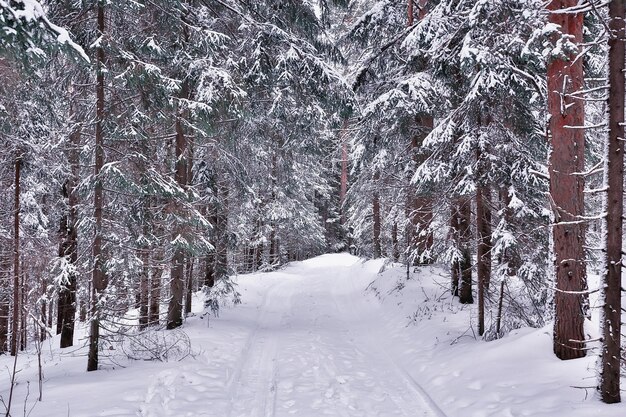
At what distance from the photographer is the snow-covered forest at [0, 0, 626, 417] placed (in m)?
5.82

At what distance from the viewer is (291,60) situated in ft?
34.2

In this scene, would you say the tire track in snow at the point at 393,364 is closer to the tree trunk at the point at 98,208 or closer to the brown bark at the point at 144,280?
the brown bark at the point at 144,280

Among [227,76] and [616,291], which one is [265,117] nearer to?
[227,76]

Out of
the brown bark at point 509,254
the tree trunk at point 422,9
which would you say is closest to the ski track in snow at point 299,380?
the brown bark at point 509,254

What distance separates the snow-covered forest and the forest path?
0.21ft

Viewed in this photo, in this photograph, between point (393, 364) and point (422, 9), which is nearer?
point (393, 364)

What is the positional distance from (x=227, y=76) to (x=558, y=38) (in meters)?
6.19

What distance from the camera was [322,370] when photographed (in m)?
8.11

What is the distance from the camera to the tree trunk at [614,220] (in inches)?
191

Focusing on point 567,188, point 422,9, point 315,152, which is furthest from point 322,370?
point 422,9

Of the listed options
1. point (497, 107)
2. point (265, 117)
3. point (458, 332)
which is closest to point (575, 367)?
point (458, 332)

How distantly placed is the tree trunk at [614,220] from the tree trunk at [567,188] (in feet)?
3.86

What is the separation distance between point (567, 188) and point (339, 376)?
496 cm

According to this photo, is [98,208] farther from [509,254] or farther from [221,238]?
[509,254]
